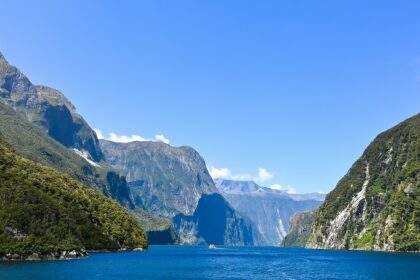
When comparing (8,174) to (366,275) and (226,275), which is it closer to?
(226,275)

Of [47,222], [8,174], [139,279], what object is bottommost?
[139,279]

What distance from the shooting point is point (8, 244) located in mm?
164500

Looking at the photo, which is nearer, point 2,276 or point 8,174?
point 2,276

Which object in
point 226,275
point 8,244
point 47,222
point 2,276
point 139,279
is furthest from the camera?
point 47,222

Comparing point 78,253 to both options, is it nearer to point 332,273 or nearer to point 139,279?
point 139,279

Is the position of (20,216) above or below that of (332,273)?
above

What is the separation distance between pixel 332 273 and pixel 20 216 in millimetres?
105023

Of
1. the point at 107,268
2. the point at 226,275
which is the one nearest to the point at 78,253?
the point at 107,268

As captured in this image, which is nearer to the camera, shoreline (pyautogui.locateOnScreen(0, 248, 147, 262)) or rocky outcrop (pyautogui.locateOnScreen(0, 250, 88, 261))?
shoreline (pyautogui.locateOnScreen(0, 248, 147, 262))

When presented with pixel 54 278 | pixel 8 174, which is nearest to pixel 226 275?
pixel 54 278

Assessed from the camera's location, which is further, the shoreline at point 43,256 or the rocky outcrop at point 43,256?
the rocky outcrop at point 43,256

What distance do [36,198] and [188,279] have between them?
82135 mm

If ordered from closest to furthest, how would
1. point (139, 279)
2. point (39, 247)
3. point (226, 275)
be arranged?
point (139, 279)
point (226, 275)
point (39, 247)

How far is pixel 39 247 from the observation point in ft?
577
